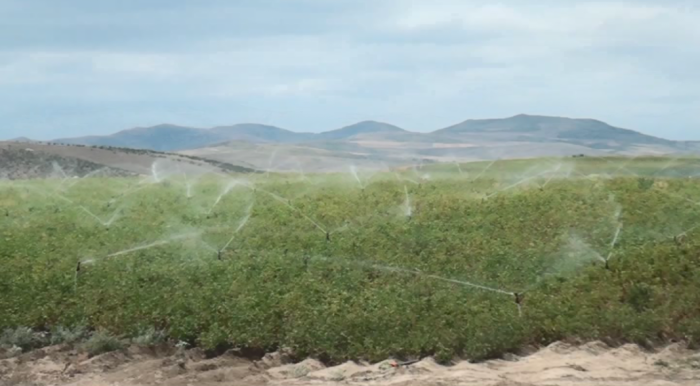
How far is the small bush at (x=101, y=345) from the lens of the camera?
12375 millimetres

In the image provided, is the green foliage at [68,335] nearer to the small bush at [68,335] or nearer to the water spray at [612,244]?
the small bush at [68,335]

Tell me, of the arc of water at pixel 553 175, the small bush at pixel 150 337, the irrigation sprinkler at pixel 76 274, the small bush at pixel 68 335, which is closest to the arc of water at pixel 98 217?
the irrigation sprinkler at pixel 76 274

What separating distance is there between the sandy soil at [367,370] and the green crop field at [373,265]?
41 centimetres

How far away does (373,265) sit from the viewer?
15586 mm

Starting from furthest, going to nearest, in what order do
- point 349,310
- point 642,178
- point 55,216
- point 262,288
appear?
point 642,178 → point 55,216 → point 262,288 → point 349,310

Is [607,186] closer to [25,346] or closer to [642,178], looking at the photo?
[642,178]

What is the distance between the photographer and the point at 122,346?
1248cm

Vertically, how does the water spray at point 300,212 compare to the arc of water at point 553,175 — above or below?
below

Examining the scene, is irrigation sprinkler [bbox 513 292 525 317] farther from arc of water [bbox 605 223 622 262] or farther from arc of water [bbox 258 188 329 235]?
arc of water [bbox 258 188 329 235]

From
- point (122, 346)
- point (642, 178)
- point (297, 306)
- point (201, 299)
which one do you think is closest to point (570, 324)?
point (297, 306)

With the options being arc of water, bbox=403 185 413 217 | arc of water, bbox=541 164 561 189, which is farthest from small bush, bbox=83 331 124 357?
arc of water, bbox=541 164 561 189

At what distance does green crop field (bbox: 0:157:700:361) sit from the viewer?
488 inches

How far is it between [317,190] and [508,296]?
11.4 metres

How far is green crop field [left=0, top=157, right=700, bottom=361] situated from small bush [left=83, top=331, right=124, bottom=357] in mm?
486
